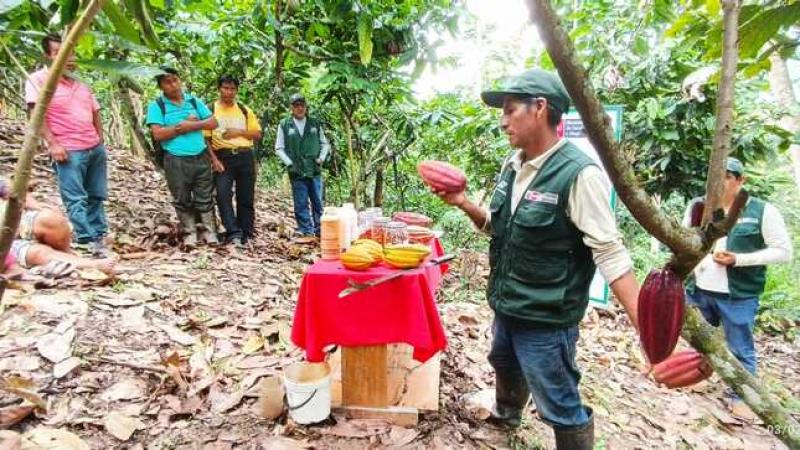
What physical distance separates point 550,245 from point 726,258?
6.47 feet

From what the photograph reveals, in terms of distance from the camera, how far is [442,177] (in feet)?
6.53

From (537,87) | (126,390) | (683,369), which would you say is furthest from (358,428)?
(683,369)

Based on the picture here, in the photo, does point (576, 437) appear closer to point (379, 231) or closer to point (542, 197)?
point (542, 197)

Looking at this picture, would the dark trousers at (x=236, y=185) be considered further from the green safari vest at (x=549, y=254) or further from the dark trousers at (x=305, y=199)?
the green safari vest at (x=549, y=254)

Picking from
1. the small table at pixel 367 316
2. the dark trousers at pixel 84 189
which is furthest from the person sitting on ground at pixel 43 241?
the small table at pixel 367 316

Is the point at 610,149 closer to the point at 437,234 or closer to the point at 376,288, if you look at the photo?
the point at 376,288

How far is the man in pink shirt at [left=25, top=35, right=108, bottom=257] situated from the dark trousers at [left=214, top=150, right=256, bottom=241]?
1.04 metres

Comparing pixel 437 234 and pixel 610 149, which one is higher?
pixel 610 149

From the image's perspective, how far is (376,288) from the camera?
7.10ft

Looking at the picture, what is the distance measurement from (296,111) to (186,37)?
4.62 feet

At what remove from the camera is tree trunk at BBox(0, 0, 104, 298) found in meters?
0.65

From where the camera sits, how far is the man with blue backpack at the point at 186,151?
4.27 meters

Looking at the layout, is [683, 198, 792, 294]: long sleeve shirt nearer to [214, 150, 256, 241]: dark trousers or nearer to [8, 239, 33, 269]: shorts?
[214, 150, 256, 241]: dark trousers

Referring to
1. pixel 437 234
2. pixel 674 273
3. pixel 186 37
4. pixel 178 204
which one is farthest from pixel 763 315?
pixel 186 37
